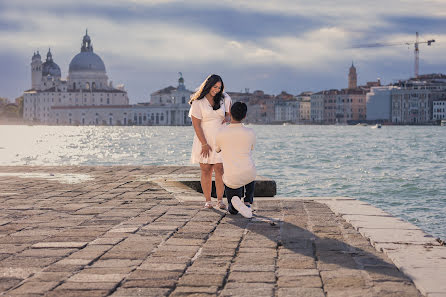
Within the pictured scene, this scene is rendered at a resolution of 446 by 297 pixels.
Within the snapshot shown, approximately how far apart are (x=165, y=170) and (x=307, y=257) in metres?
5.93

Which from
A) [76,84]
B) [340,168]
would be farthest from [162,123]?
[340,168]

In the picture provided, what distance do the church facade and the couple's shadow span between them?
12738 cm

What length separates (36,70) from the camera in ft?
490

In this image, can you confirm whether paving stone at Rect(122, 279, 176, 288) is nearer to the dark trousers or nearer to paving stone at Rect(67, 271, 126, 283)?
paving stone at Rect(67, 271, 126, 283)

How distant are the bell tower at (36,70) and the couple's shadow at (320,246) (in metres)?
148

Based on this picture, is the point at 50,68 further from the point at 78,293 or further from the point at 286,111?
the point at 78,293

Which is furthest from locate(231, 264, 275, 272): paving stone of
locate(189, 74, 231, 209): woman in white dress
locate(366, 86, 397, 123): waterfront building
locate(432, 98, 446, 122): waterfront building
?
locate(432, 98, 446, 122): waterfront building

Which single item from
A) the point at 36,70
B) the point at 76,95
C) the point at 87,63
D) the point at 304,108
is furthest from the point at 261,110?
the point at 36,70

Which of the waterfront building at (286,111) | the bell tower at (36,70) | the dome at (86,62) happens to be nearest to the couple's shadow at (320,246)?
the dome at (86,62)

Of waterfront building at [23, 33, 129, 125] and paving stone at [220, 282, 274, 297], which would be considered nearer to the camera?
paving stone at [220, 282, 274, 297]

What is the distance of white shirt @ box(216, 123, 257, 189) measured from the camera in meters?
5.46

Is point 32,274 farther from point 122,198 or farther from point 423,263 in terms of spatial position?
point 122,198

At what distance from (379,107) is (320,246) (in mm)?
125495

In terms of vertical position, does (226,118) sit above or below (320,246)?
above
